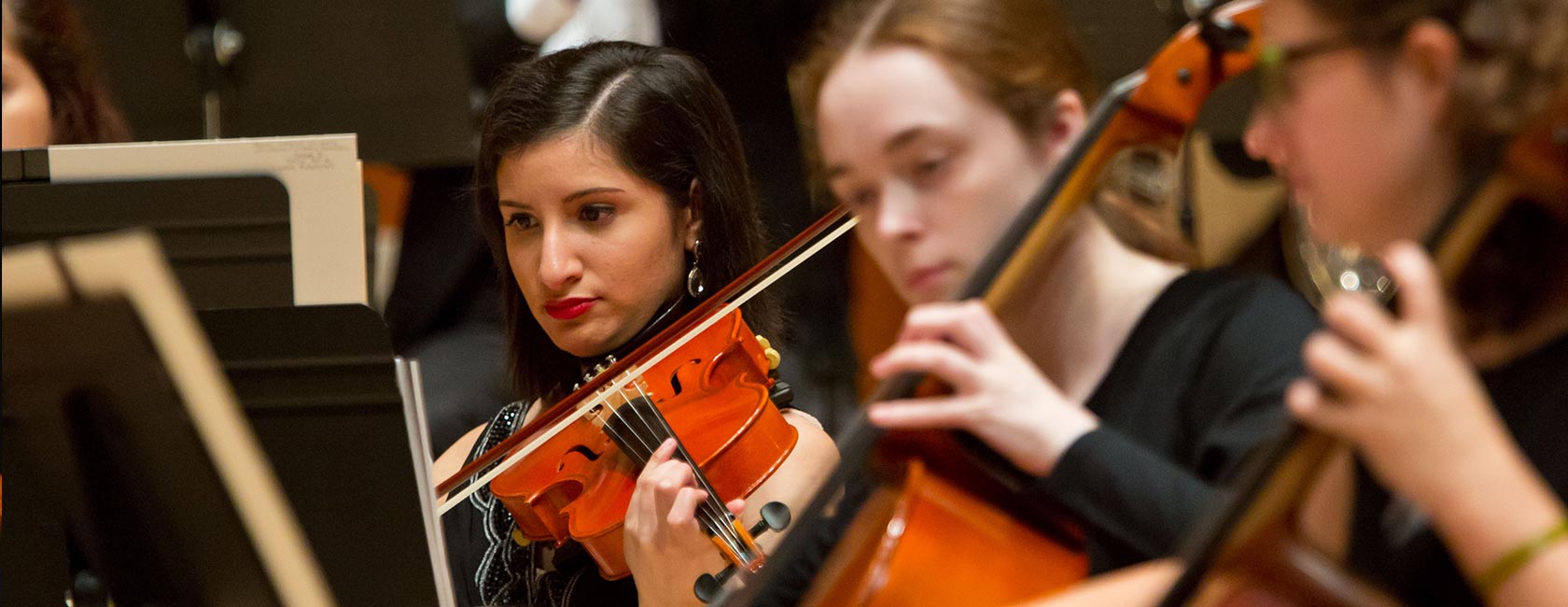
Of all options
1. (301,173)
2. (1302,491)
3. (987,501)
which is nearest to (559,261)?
(301,173)

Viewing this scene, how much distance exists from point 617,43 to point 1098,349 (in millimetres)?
740

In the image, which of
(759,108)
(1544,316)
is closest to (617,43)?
(759,108)

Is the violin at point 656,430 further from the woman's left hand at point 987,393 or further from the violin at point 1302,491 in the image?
the violin at point 1302,491

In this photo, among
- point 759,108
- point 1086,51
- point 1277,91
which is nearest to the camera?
point 1277,91

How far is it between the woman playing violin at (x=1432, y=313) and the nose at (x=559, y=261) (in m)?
0.80

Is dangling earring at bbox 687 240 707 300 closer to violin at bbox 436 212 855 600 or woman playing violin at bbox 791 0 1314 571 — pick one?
violin at bbox 436 212 855 600

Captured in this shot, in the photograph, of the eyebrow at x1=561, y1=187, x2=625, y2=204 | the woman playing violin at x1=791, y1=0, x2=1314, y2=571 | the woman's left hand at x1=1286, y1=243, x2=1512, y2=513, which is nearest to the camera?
the woman's left hand at x1=1286, y1=243, x2=1512, y2=513

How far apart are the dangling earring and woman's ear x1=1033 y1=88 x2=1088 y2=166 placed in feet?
1.83

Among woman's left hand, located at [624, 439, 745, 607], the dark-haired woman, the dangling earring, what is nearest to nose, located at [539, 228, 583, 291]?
the dark-haired woman

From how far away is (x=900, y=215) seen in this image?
3.20 feet

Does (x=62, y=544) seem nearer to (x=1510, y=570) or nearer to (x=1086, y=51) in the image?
(x=1086, y=51)

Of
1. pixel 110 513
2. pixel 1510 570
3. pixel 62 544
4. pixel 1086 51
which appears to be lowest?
pixel 62 544

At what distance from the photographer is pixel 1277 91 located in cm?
77

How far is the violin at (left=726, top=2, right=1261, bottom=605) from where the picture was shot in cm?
85
